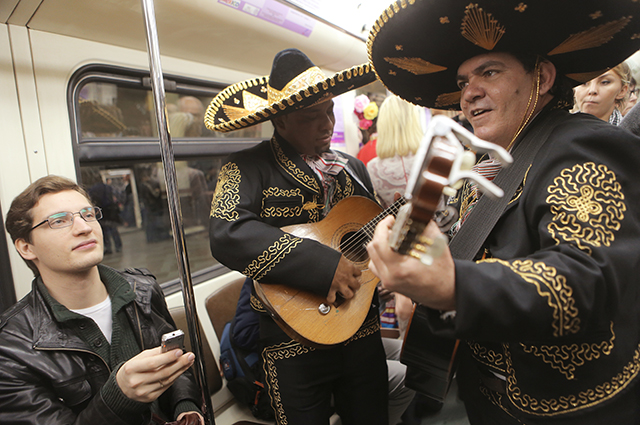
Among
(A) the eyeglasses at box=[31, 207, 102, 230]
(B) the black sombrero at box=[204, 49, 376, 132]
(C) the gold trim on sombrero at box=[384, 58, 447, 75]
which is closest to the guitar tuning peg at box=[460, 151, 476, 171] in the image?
(C) the gold trim on sombrero at box=[384, 58, 447, 75]

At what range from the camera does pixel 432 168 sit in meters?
0.55

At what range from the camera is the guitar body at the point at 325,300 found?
134cm

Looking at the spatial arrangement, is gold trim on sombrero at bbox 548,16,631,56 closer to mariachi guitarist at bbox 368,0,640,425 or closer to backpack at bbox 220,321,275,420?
mariachi guitarist at bbox 368,0,640,425

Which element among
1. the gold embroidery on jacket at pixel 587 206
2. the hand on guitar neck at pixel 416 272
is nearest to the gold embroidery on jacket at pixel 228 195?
the hand on guitar neck at pixel 416 272

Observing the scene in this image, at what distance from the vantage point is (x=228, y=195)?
143cm

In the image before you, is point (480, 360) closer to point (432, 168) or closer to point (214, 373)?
point (432, 168)

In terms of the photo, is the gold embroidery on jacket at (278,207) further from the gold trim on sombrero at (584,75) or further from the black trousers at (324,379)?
Result: the gold trim on sombrero at (584,75)

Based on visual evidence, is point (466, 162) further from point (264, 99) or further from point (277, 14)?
point (277, 14)

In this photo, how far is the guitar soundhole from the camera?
155 cm

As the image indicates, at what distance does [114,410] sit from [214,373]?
1.14 m

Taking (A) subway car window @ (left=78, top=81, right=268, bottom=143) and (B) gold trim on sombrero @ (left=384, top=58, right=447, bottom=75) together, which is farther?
(A) subway car window @ (left=78, top=81, right=268, bottom=143)

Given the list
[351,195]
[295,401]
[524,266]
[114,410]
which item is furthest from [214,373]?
[524,266]

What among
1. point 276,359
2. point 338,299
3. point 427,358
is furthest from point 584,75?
point 276,359

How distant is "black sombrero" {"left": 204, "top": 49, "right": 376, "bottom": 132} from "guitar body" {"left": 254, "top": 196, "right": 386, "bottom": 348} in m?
0.48
